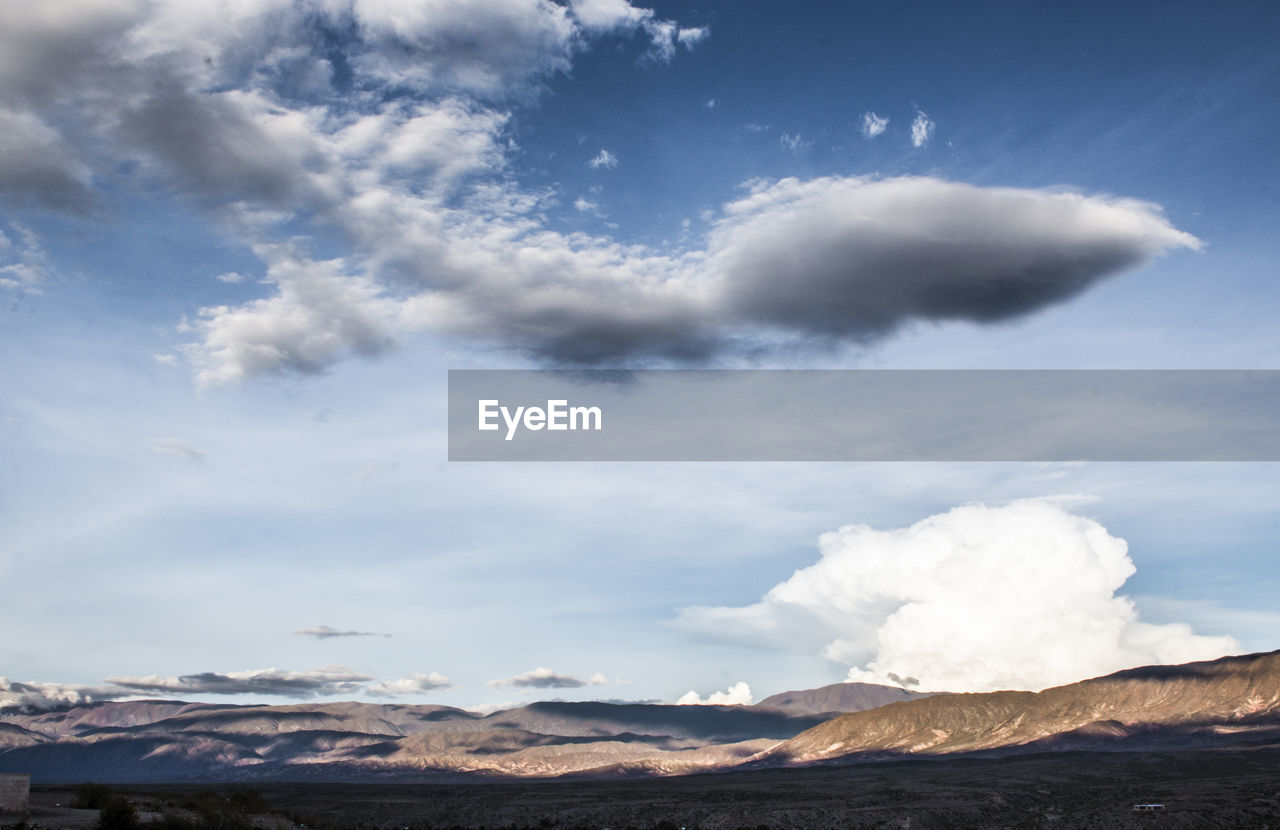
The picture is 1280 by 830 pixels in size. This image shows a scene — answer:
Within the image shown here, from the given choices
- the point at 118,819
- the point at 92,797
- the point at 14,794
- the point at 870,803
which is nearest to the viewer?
the point at 118,819

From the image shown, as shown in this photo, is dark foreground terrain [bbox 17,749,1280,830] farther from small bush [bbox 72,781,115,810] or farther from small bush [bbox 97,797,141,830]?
small bush [bbox 97,797,141,830]

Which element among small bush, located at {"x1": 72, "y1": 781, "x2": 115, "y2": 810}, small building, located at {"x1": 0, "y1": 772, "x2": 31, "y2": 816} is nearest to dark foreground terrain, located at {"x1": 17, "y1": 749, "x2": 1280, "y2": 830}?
small bush, located at {"x1": 72, "y1": 781, "x2": 115, "y2": 810}

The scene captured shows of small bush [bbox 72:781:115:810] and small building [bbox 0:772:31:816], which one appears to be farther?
small bush [bbox 72:781:115:810]

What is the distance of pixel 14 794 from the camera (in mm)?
57594

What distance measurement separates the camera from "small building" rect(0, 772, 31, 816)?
186 ft

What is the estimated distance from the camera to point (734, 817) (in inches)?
4993

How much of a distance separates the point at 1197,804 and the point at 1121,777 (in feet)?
245

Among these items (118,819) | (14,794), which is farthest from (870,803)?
(14,794)

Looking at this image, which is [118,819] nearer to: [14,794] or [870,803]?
[14,794]

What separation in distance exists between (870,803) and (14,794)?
11619cm

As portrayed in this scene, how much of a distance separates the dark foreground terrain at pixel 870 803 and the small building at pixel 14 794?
1430cm

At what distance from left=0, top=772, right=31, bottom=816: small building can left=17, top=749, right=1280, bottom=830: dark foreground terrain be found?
563 inches

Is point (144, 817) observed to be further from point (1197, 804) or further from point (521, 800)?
point (521, 800)

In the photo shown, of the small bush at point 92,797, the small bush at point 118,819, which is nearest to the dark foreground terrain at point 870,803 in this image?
the small bush at point 92,797
